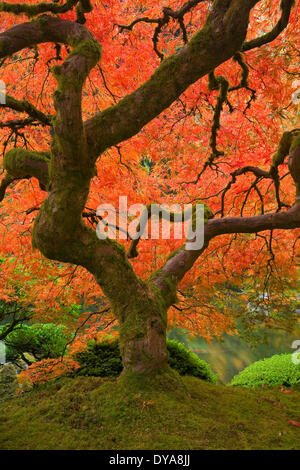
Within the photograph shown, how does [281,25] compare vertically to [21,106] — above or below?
above

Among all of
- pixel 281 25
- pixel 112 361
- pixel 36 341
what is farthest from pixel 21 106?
pixel 36 341

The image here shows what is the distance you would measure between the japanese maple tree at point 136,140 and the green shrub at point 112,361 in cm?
75

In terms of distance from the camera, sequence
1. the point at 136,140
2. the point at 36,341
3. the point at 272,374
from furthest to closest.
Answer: the point at 36,341 < the point at 272,374 < the point at 136,140

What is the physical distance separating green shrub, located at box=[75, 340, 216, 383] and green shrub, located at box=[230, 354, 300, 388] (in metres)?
1.55

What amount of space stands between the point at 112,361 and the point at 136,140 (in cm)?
368

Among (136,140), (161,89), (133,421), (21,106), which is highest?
(136,140)

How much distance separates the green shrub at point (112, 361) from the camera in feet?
14.2

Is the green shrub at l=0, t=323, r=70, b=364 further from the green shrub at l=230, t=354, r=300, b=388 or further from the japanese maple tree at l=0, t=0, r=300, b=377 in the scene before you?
the green shrub at l=230, t=354, r=300, b=388

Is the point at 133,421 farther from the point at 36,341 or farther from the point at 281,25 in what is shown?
the point at 36,341

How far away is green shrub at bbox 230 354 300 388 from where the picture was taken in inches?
241

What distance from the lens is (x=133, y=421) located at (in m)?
2.65

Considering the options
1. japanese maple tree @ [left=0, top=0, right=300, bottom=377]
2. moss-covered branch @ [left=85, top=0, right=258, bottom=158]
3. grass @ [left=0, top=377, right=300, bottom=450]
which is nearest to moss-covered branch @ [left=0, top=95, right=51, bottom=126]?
japanese maple tree @ [left=0, top=0, right=300, bottom=377]

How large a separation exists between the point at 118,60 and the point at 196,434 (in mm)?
5051

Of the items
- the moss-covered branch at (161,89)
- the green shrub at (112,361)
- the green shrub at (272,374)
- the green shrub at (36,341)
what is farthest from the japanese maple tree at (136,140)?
the green shrub at (36,341)
